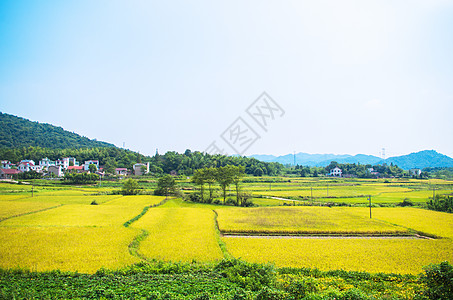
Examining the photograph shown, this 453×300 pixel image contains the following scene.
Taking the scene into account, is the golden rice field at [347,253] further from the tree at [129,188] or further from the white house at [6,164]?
the white house at [6,164]

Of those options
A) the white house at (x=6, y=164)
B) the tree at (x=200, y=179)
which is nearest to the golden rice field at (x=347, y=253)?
the tree at (x=200, y=179)

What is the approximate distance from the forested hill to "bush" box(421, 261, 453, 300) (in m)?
126

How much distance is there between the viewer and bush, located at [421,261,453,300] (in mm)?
9156

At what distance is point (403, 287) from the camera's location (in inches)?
435

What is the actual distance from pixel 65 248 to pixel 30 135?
136485 mm

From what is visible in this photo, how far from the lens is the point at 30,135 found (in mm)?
120812

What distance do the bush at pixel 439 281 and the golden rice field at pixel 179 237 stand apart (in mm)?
9809

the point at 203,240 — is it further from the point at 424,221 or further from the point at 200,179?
the point at 200,179

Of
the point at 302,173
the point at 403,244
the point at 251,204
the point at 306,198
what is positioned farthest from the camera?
the point at 302,173

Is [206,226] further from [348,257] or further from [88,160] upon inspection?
[88,160]

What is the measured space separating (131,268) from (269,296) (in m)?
Answer: 6.96

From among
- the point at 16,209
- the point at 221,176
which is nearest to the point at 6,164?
the point at 16,209

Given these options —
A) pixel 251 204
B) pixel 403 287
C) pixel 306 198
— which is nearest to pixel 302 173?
pixel 306 198

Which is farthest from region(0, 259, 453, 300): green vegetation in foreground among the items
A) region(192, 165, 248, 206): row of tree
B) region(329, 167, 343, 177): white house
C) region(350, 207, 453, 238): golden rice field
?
region(329, 167, 343, 177): white house
